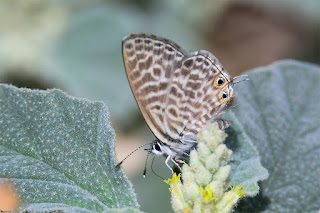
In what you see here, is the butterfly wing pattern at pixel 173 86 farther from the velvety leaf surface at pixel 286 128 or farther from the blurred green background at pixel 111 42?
the blurred green background at pixel 111 42

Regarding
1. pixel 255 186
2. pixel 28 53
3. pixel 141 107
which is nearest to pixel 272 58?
pixel 28 53

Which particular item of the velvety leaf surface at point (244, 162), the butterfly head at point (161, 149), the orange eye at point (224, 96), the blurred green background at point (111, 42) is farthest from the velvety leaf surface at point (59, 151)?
the blurred green background at point (111, 42)

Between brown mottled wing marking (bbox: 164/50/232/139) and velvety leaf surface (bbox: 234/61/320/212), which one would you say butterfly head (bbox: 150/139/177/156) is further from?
velvety leaf surface (bbox: 234/61/320/212)

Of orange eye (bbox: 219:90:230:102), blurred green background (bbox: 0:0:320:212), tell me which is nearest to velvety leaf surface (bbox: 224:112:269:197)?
orange eye (bbox: 219:90:230:102)

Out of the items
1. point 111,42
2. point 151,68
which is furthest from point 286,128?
point 111,42

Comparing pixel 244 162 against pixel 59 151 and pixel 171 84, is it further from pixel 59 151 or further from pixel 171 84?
pixel 59 151
